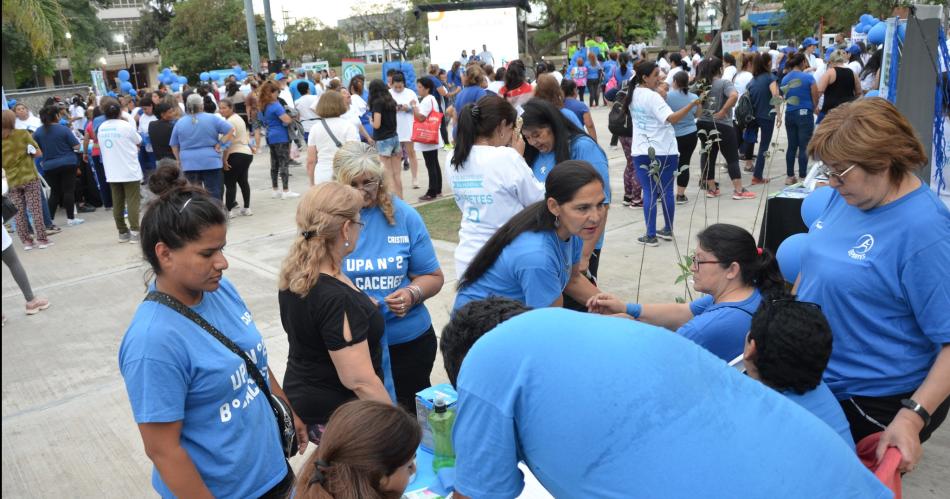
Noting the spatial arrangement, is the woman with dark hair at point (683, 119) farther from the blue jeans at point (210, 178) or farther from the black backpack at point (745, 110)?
the blue jeans at point (210, 178)

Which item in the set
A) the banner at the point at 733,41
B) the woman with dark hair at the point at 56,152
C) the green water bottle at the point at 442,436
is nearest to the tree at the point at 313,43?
the banner at the point at 733,41

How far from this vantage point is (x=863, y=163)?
2396mm

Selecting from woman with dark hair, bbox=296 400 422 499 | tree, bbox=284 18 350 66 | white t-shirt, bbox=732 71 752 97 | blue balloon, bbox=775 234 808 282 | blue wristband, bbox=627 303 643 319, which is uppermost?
tree, bbox=284 18 350 66

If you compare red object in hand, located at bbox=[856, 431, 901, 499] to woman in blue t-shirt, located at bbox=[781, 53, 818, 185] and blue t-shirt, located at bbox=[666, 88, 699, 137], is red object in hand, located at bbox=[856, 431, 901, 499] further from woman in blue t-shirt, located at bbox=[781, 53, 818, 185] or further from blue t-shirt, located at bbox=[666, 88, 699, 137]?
woman in blue t-shirt, located at bbox=[781, 53, 818, 185]

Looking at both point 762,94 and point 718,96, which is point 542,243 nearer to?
point 718,96

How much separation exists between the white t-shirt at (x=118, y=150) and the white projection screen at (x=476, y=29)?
18164 millimetres

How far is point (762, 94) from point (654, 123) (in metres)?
3.58

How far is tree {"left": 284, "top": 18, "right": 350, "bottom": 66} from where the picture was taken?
5994cm

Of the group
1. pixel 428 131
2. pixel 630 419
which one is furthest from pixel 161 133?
pixel 630 419

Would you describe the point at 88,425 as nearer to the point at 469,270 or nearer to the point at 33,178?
the point at 469,270

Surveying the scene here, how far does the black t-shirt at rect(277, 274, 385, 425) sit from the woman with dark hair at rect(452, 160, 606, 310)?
0.40m

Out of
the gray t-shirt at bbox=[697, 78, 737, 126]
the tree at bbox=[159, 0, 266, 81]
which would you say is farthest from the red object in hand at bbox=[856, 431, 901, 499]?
the tree at bbox=[159, 0, 266, 81]

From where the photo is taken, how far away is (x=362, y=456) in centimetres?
182

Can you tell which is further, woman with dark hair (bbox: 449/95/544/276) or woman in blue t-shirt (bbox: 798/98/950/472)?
woman with dark hair (bbox: 449/95/544/276)
